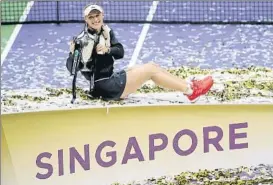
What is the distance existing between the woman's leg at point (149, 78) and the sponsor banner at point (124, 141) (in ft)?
0.26

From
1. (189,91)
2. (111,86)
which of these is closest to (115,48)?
(111,86)

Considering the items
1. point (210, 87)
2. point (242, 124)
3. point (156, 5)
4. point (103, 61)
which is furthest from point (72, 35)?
point (242, 124)

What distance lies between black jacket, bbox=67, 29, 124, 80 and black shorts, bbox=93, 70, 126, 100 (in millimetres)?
22

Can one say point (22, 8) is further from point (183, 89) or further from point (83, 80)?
point (183, 89)

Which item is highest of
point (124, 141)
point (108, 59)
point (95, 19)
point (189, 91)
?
point (95, 19)

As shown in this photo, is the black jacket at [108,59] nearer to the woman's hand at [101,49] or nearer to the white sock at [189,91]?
the woman's hand at [101,49]

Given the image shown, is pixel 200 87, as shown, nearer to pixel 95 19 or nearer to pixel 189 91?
pixel 189 91

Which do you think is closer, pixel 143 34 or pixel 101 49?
pixel 101 49

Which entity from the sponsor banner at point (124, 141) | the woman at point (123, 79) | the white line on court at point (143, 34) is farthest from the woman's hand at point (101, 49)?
the sponsor banner at point (124, 141)

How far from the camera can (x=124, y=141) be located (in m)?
2.87

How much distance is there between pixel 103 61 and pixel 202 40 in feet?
1.45

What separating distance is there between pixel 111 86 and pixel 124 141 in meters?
0.23

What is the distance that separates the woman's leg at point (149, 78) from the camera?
9.36 feet

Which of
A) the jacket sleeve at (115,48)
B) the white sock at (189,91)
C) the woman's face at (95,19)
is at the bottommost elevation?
the white sock at (189,91)
